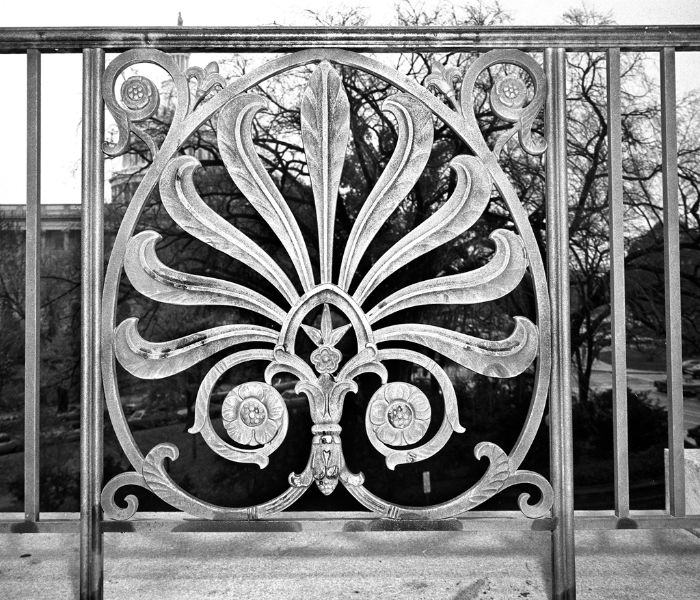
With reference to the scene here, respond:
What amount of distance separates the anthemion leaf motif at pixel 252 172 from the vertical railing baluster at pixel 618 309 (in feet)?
1.95

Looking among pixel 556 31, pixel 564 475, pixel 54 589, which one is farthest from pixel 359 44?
pixel 54 589

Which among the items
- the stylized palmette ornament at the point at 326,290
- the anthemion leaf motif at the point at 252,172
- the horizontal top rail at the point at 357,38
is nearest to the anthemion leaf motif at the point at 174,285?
the stylized palmette ornament at the point at 326,290

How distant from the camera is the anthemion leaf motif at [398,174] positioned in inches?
47.4

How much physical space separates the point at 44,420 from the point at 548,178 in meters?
3.32

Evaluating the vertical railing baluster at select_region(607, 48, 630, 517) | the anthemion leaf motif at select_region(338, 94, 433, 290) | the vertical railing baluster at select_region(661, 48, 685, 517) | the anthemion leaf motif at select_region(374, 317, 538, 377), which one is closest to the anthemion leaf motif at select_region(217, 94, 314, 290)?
the anthemion leaf motif at select_region(338, 94, 433, 290)

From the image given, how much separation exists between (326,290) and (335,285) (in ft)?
0.07

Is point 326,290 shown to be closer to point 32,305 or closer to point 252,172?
point 252,172

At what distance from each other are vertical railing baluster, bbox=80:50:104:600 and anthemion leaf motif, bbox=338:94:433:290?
1.63ft

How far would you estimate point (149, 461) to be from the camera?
3.79 ft

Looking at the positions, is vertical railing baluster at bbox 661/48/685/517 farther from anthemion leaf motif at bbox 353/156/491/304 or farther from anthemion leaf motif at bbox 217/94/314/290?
anthemion leaf motif at bbox 217/94/314/290

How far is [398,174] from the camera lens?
1205 millimetres

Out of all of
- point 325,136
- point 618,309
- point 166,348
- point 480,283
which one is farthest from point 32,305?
point 618,309

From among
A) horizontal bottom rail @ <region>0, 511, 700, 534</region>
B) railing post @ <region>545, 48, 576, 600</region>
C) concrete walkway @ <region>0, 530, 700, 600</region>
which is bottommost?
concrete walkway @ <region>0, 530, 700, 600</region>

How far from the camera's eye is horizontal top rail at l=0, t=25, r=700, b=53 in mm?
1157
